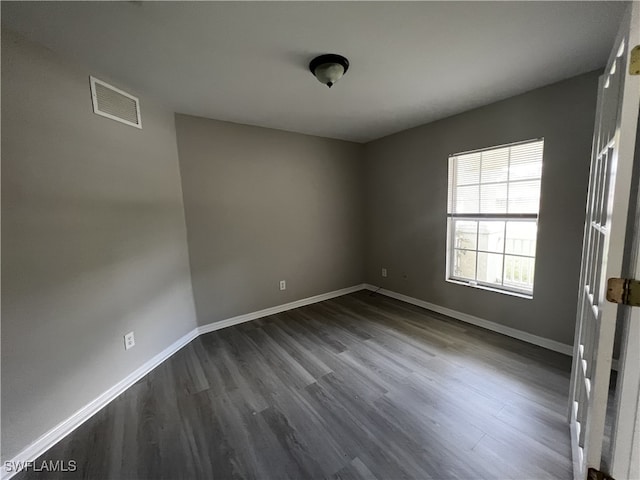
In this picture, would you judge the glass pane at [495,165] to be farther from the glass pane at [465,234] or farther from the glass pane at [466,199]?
the glass pane at [465,234]

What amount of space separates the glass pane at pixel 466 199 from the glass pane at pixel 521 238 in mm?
404

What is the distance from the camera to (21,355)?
4.52ft

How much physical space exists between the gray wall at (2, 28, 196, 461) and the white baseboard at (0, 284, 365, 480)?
0.13 ft

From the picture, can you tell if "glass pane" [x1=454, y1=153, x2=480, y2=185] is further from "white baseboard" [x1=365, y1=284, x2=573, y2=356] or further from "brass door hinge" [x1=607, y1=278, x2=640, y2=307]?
"brass door hinge" [x1=607, y1=278, x2=640, y2=307]

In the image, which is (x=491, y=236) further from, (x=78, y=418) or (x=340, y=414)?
(x=78, y=418)

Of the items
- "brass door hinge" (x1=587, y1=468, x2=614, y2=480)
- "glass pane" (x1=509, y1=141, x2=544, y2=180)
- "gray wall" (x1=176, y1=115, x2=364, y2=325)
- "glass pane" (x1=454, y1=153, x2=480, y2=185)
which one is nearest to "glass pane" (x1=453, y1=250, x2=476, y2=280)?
"glass pane" (x1=454, y1=153, x2=480, y2=185)

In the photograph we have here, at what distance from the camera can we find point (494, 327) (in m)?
2.68

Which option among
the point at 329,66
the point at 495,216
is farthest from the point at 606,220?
the point at 495,216

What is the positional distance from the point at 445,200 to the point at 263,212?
7.43ft

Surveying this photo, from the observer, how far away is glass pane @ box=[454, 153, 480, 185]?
9.11ft

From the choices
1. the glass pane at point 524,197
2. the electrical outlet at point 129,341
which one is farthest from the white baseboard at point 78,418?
the glass pane at point 524,197

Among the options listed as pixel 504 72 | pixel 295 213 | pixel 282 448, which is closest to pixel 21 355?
pixel 282 448

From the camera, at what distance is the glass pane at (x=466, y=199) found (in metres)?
2.82

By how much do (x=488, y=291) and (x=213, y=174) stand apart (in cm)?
332
